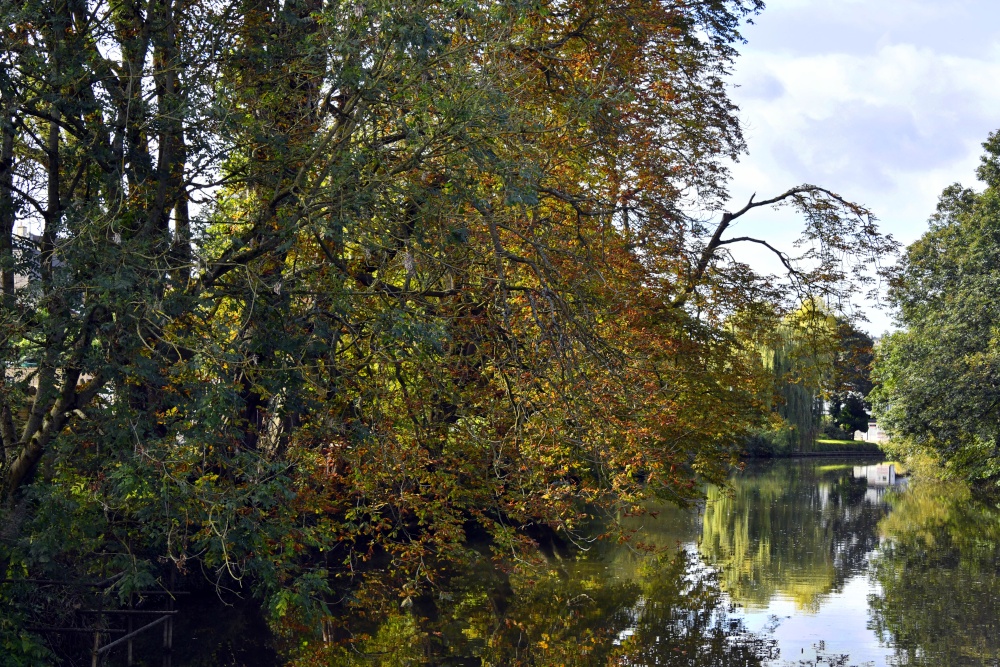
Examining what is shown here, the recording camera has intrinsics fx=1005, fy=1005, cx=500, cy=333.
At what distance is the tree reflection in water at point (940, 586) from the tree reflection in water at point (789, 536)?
0.87 meters

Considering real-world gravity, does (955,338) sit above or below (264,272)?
above

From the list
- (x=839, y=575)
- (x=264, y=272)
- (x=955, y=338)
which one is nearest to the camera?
(x=264, y=272)

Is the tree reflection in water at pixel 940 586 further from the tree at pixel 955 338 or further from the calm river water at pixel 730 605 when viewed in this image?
the tree at pixel 955 338

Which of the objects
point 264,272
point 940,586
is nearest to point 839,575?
point 940,586

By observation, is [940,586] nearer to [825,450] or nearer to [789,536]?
[789,536]

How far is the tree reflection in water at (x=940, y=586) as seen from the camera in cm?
1380

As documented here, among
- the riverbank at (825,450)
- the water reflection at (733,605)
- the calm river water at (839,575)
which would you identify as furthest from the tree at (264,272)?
the riverbank at (825,450)

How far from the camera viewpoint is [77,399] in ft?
27.3

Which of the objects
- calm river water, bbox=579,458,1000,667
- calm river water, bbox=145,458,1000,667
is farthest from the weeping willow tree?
calm river water, bbox=579,458,1000,667

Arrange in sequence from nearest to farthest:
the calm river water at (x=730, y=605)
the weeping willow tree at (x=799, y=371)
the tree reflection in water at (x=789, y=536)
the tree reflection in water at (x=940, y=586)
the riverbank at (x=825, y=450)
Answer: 1. the calm river water at (x=730, y=605)
2. the tree reflection in water at (x=940, y=586)
3. the weeping willow tree at (x=799, y=371)
4. the tree reflection in water at (x=789, y=536)
5. the riverbank at (x=825, y=450)

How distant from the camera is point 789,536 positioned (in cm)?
2650

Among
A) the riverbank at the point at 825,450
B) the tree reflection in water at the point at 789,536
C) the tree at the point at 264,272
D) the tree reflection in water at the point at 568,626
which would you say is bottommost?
the tree reflection in water at the point at 568,626

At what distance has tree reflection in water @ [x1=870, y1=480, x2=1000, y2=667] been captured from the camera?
1380 cm

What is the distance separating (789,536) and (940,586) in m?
7.66
